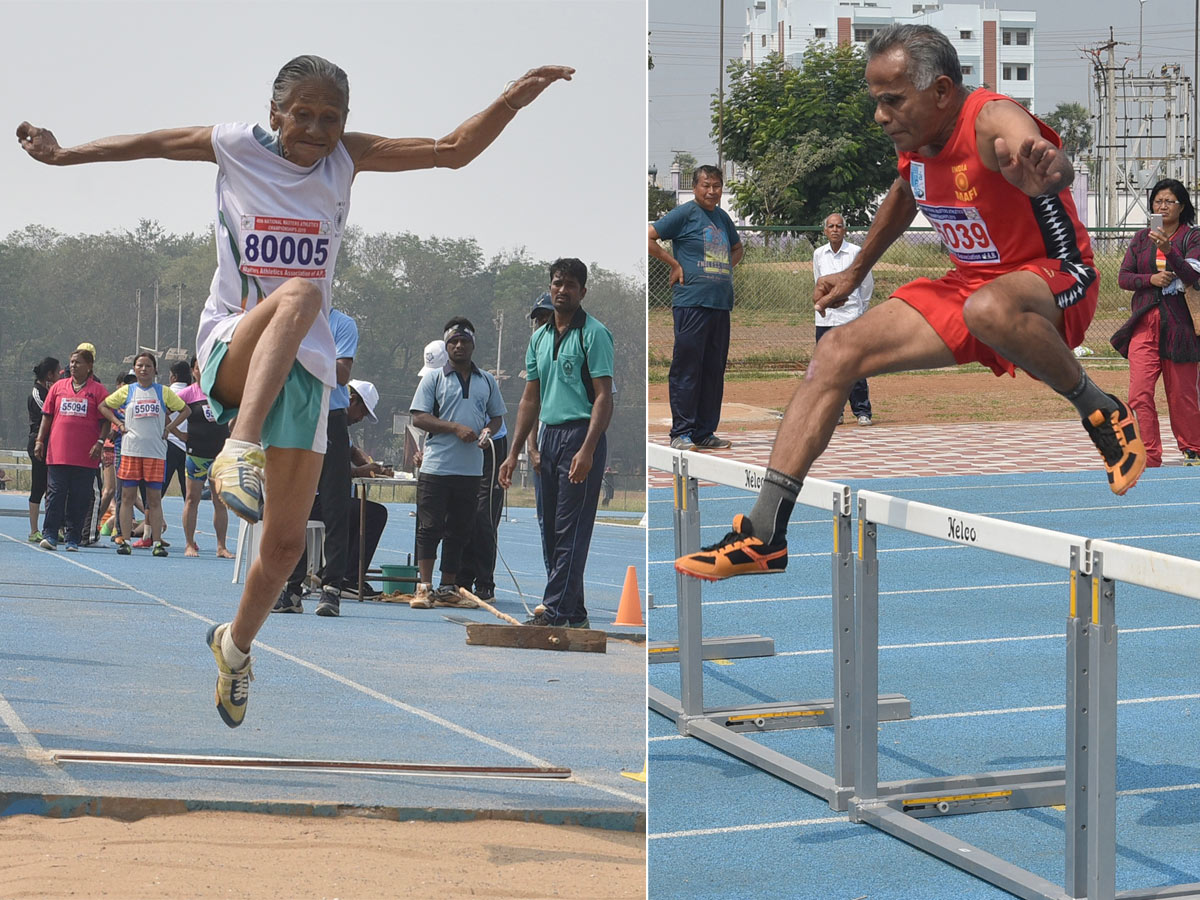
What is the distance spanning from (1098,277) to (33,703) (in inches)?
150

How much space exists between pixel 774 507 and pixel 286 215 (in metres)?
1.20

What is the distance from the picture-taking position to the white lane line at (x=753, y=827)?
4.21 metres

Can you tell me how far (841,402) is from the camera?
9.66ft

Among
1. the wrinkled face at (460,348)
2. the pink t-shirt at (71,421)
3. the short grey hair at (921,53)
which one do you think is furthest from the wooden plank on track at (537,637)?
the short grey hair at (921,53)

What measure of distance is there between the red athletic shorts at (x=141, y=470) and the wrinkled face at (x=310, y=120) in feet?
4.21

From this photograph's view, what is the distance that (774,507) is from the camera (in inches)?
Result: 115

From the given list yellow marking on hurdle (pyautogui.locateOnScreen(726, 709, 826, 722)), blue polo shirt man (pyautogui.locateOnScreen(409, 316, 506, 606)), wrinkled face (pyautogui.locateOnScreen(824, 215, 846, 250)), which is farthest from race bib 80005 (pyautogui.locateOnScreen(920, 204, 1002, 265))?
wrinkled face (pyautogui.locateOnScreen(824, 215, 846, 250))

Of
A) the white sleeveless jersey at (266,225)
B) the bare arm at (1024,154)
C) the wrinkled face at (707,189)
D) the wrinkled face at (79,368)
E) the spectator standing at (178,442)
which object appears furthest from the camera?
the wrinkled face at (707,189)

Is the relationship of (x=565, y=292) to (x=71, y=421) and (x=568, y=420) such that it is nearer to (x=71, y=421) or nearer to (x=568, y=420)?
(x=568, y=420)

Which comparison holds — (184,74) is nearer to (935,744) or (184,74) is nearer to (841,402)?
(841,402)

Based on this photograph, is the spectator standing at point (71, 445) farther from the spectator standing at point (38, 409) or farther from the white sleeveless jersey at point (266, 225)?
the white sleeveless jersey at point (266, 225)

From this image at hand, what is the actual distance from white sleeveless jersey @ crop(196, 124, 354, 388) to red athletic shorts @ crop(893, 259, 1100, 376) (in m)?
1.22

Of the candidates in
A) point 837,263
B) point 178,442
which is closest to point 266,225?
point 178,442

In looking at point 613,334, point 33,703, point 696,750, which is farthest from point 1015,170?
point 33,703
